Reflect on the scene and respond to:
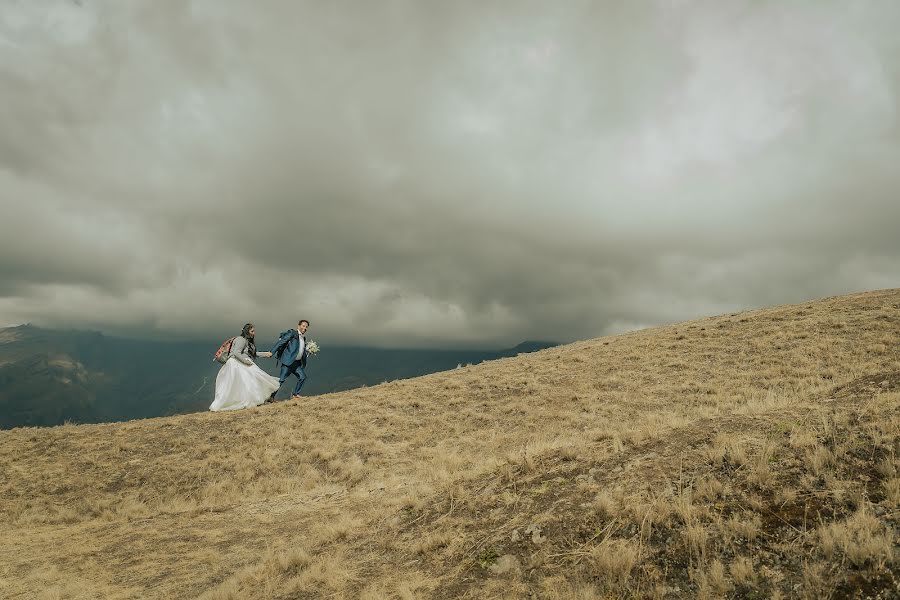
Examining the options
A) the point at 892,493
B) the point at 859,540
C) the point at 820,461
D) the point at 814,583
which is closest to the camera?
the point at 814,583

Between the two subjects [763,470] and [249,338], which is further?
[249,338]

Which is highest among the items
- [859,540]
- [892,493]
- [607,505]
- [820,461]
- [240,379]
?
[240,379]

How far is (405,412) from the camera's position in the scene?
19188 millimetres

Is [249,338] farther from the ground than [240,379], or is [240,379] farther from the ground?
[249,338]

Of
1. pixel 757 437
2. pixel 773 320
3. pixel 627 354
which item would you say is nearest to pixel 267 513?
pixel 757 437

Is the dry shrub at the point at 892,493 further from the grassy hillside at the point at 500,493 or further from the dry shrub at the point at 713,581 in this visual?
the dry shrub at the point at 713,581

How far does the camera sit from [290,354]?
845 inches

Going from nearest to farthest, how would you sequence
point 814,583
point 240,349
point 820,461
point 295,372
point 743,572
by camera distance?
point 814,583, point 743,572, point 820,461, point 240,349, point 295,372

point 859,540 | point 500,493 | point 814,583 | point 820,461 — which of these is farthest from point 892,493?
point 500,493

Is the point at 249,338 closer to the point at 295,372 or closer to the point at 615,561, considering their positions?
the point at 295,372

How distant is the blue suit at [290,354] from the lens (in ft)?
69.9

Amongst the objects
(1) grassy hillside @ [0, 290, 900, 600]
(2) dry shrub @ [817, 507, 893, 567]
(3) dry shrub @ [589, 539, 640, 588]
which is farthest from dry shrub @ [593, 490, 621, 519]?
(2) dry shrub @ [817, 507, 893, 567]

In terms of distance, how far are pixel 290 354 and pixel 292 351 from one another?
6.8 inches

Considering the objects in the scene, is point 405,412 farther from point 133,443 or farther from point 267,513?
point 133,443
